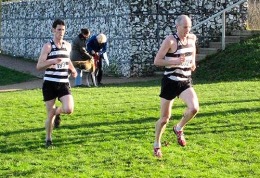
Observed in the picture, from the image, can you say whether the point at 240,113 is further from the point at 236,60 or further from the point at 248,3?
the point at 248,3

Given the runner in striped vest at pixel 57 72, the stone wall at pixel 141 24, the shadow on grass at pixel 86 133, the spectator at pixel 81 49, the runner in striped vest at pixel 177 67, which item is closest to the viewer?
the runner in striped vest at pixel 177 67

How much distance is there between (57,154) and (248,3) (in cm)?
1487

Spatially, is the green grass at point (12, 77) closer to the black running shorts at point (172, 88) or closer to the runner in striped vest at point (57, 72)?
the runner in striped vest at point (57, 72)

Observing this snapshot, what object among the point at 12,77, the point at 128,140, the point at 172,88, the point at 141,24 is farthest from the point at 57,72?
the point at 12,77

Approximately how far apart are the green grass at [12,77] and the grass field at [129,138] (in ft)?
21.7

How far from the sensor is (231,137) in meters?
9.51

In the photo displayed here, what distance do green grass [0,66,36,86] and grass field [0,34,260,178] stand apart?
6608 millimetres

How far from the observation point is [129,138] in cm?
953

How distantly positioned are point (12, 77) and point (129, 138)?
1383 centimetres

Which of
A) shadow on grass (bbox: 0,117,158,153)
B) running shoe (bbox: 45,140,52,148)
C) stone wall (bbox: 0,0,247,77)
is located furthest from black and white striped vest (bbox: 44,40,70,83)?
stone wall (bbox: 0,0,247,77)

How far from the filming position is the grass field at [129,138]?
7.83 metres

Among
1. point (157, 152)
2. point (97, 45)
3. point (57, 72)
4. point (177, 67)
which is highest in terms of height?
point (177, 67)

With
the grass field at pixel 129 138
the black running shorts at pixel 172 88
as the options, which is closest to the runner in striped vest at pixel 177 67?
the black running shorts at pixel 172 88

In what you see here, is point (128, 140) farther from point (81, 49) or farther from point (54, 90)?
point (81, 49)
